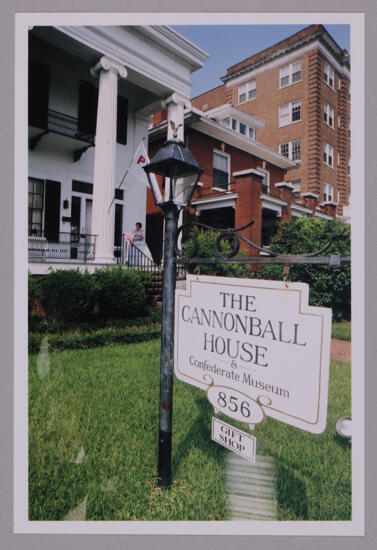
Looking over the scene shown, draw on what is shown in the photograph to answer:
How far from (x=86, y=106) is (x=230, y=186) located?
6.33m

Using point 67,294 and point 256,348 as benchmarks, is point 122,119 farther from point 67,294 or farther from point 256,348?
point 256,348

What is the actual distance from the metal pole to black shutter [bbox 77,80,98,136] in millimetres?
7370

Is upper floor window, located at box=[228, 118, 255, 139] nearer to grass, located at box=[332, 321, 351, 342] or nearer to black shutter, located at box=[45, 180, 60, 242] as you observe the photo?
black shutter, located at box=[45, 180, 60, 242]

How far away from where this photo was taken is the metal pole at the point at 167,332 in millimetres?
1854

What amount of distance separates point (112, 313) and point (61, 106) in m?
5.75

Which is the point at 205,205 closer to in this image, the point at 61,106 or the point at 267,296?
the point at 61,106

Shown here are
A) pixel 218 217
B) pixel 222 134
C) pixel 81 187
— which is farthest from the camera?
pixel 218 217

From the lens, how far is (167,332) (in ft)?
6.20

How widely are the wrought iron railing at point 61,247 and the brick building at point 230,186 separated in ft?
14.2

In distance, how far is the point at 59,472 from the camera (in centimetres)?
214

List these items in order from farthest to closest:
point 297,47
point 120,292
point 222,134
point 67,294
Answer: point 222,134 < point 120,292 < point 67,294 < point 297,47

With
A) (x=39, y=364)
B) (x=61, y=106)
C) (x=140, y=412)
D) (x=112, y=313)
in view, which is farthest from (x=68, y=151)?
(x=140, y=412)

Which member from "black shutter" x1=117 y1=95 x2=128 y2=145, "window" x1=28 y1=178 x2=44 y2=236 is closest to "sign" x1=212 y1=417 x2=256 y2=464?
"window" x1=28 y1=178 x2=44 y2=236

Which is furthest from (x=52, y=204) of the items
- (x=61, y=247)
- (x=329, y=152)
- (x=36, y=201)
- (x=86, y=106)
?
(x=329, y=152)
